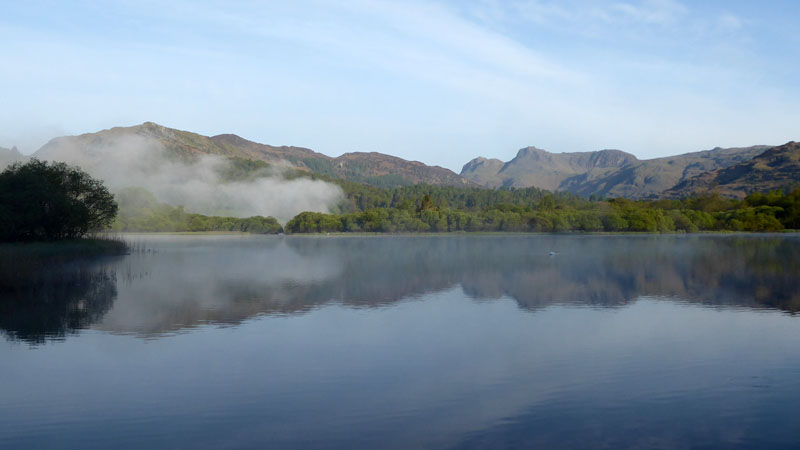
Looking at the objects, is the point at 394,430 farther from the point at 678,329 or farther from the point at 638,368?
the point at 678,329

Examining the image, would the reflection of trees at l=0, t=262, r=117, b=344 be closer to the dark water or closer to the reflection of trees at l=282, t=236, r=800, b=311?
the dark water

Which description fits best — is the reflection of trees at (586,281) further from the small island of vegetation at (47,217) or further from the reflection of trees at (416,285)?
the small island of vegetation at (47,217)

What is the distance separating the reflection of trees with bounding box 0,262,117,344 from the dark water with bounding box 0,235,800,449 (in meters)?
0.22

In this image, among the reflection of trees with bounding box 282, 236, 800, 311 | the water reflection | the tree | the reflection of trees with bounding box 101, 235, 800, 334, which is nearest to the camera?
the water reflection

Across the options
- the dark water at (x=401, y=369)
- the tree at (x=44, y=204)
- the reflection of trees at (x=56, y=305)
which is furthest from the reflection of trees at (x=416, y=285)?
the tree at (x=44, y=204)

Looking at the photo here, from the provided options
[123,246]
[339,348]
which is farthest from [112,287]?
[123,246]

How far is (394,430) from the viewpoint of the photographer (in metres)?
12.6

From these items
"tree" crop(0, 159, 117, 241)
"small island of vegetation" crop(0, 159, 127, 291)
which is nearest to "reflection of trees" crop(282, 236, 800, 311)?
"small island of vegetation" crop(0, 159, 127, 291)

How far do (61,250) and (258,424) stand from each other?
186 feet

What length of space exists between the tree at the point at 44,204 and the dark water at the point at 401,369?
28989 millimetres

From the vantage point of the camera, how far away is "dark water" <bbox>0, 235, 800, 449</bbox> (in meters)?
12.6

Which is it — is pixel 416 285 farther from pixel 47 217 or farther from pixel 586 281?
pixel 47 217

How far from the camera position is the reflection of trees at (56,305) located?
953 inches

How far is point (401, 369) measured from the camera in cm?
1783
